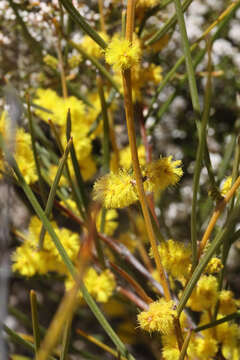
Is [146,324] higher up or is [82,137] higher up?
[82,137]

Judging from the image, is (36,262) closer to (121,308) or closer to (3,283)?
(3,283)

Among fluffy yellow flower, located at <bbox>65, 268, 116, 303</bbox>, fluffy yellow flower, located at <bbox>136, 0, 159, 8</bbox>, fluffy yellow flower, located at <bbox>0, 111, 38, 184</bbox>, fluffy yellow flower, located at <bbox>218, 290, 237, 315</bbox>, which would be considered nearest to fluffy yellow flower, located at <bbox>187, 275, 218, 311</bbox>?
fluffy yellow flower, located at <bbox>218, 290, 237, 315</bbox>

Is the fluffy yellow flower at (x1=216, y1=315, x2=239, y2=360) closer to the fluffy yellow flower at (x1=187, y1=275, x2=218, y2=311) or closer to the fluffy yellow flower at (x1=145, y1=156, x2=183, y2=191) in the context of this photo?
the fluffy yellow flower at (x1=187, y1=275, x2=218, y2=311)

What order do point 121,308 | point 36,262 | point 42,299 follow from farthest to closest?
1. point 42,299
2. point 121,308
3. point 36,262

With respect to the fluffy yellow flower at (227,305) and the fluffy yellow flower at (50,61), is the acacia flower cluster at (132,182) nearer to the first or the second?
the fluffy yellow flower at (227,305)

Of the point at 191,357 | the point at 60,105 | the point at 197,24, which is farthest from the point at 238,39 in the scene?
the point at 191,357

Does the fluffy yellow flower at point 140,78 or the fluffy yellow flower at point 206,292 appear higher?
the fluffy yellow flower at point 140,78

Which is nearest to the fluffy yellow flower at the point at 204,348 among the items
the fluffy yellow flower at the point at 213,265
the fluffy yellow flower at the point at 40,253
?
the fluffy yellow flower at the point at 213,265
